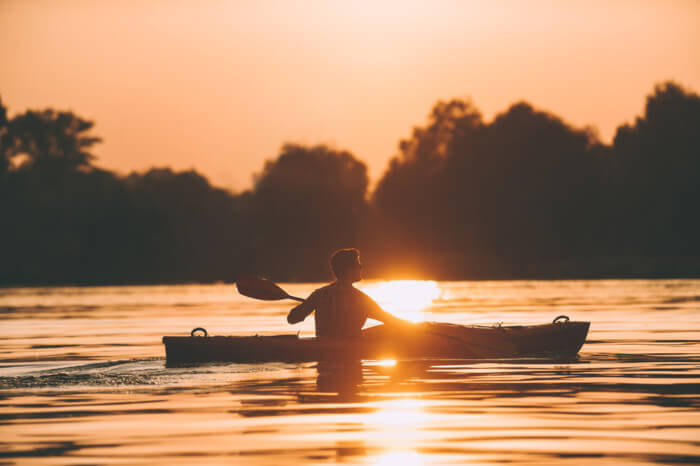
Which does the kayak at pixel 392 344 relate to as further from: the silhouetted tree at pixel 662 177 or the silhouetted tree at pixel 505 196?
the silhouetted tree at pixel 505 196

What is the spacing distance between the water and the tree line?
68051mm

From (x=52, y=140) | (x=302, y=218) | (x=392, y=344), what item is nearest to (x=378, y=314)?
(x=392, y=344)

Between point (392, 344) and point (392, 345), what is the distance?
1 cm

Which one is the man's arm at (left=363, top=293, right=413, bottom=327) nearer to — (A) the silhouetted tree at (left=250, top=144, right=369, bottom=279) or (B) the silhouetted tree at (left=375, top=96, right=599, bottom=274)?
(B) the silhouetted tree at (left=375, top=96, right=599, bottom=274)

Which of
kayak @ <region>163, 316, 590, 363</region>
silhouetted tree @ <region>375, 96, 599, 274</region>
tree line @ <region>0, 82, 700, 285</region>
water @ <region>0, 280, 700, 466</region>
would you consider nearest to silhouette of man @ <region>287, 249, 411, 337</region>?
kayak @ <region>163, 316, 590, 363</region>

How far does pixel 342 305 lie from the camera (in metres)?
17.0

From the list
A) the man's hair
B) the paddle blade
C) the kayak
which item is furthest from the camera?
the paddle blade

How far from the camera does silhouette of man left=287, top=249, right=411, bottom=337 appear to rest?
16.5 meters

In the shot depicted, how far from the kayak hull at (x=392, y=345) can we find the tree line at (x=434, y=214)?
218ft

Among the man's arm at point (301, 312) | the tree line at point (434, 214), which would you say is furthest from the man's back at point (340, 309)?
the tree line at point (434, 214)

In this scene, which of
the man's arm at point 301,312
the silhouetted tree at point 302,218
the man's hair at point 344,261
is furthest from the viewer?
the silhouetted tree at point 302,218

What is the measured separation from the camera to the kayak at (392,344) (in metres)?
17.4

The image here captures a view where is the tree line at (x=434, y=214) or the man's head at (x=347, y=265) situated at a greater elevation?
the tree line at (x=434, y=214)

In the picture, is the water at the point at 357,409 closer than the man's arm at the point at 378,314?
Yes
